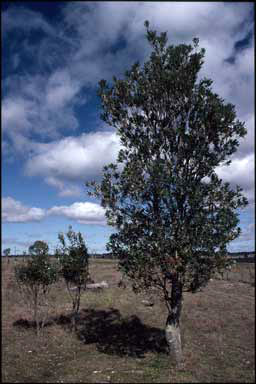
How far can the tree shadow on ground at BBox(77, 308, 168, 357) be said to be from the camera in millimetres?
21984

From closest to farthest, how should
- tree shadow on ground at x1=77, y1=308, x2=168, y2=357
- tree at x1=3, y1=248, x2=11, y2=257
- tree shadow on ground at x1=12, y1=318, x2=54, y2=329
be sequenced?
tree shadow on ground at x1=77, y1=308, x2=168, y2=357 < tree shadow on ground at x1=12, y1=318, x2=54, y2=329 < tree at x1=3, y1=248, x2=11, y2=257

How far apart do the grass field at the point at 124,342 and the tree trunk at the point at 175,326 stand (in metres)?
0.69

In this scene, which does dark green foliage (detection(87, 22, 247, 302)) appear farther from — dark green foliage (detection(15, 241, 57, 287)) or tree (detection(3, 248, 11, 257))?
tree (detection(3, 248, 11, 257))

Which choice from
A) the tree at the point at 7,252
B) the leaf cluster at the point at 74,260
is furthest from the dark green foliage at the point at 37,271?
the tree at the point at 7,252

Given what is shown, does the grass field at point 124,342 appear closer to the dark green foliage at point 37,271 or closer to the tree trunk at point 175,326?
the tree trunk at point 175,326

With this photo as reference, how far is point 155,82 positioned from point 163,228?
9.45 m

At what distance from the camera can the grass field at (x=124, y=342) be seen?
16.6m

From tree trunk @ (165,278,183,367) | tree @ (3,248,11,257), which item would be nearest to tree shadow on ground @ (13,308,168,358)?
tree trunk @ (165,278,183,367)

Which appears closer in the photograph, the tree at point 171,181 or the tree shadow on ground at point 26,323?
the tree at point 171,181

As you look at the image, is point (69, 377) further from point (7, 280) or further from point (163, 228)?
point (7, 280)

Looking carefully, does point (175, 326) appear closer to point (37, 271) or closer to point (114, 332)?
point (114, 332)

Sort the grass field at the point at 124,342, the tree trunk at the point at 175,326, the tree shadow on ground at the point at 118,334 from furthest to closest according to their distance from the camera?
1. the tree shadow on ground at the point at 118,334
2. the tree trunk at the point at 175,326
3. the grass field at the point at 124,342

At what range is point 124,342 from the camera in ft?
78.1

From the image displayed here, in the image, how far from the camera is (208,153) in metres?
19.3
